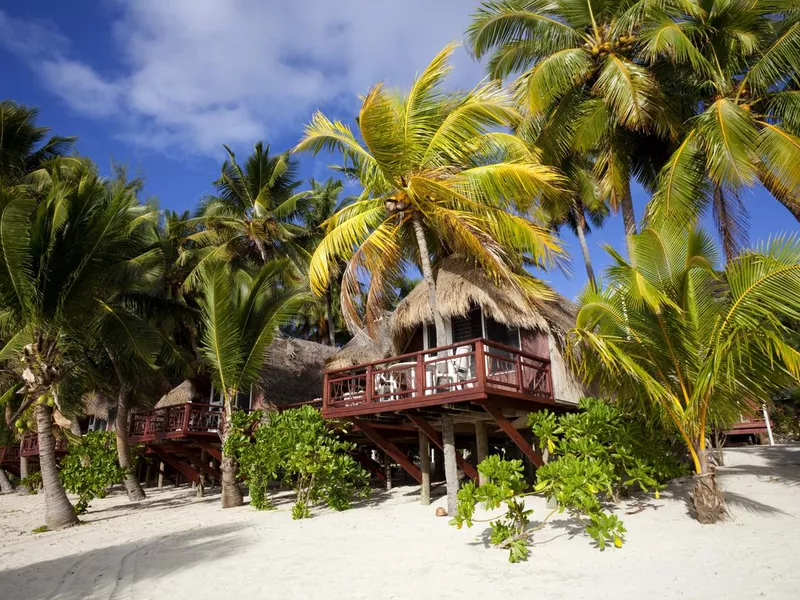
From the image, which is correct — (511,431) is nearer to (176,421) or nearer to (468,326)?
(468,326)

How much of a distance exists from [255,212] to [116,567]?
17.2m

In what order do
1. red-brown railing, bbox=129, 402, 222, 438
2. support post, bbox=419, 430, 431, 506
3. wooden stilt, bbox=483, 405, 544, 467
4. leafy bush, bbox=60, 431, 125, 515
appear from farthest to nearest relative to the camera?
red-brown railing, bbox=129, 402, 222, 438 → leafy bush, bbox=60, 431, 125, 515 → support post, bbox=419, 430, 431, 506 → wooden stilt, bbox=483, 405, 544, 467

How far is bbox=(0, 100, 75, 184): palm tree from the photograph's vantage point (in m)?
20.0

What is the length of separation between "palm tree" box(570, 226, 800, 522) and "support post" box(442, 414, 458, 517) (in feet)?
9.48

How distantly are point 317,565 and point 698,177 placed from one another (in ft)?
32.8

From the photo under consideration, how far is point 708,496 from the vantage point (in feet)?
25.0

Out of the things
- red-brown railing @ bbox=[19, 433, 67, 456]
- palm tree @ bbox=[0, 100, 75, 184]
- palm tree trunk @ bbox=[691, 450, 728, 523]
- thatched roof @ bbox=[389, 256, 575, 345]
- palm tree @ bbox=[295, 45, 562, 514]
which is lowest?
palm tree trunk @ bbox=[691, 450, 728, 523]

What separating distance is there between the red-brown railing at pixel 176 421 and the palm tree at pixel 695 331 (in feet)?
35.5

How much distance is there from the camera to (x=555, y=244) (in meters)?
9.99

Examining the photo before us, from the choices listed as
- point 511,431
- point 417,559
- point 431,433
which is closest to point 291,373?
point 431,433

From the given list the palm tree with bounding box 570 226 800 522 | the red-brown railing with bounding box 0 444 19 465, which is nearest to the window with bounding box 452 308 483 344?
the palm tree with bounding box 570 226 800 522

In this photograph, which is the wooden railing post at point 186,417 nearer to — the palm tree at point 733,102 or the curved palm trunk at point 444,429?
the curved palm trunk at point 444,429

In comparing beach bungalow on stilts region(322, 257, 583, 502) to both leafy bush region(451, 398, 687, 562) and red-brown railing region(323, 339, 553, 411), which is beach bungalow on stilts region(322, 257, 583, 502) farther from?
leafy bush region(451, 398, 687, 562)

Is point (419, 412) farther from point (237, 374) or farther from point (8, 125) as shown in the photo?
point (8, 125)
